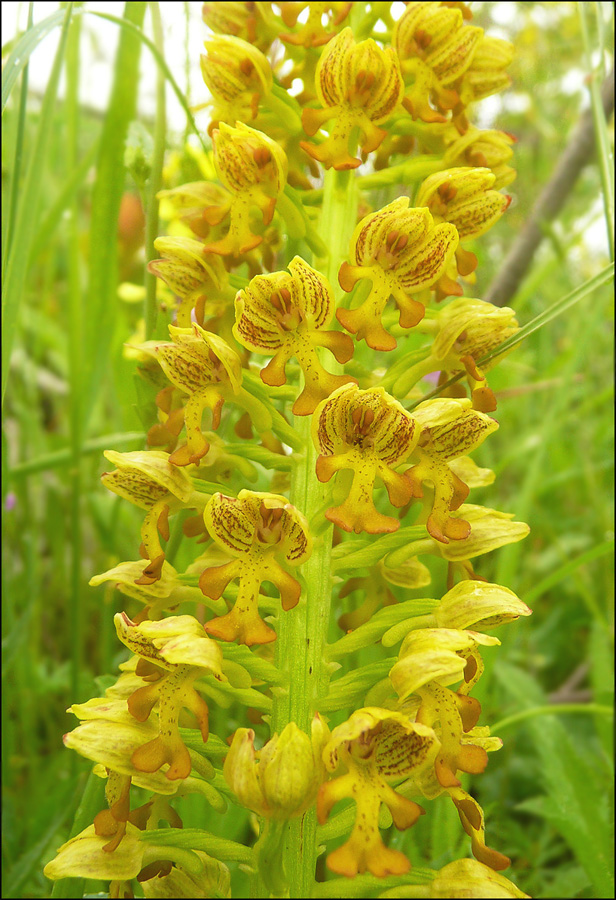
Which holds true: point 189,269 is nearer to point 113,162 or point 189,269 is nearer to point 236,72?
point 236,72

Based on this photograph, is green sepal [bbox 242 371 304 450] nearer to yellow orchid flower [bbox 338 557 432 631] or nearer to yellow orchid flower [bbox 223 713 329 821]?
yellow orchid flower [bbox 338 557 432 631]

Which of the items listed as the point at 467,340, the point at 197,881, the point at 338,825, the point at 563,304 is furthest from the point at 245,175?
the point at 197,881

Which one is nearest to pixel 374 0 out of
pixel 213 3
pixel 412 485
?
pixel 213 3

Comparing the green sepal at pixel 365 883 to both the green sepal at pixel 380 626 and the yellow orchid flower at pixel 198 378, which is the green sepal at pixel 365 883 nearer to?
the green sepal at pixel 380 626

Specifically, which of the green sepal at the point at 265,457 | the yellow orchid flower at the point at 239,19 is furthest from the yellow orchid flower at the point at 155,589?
the yellow orchid flower at the point at 239,19

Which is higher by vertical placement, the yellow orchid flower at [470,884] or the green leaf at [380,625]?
the green leaf at [380,625]

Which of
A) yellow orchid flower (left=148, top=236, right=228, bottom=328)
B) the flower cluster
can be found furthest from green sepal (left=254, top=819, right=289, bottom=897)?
yellow orchid flower (left=148, top=236, right=228, bottom=328)
